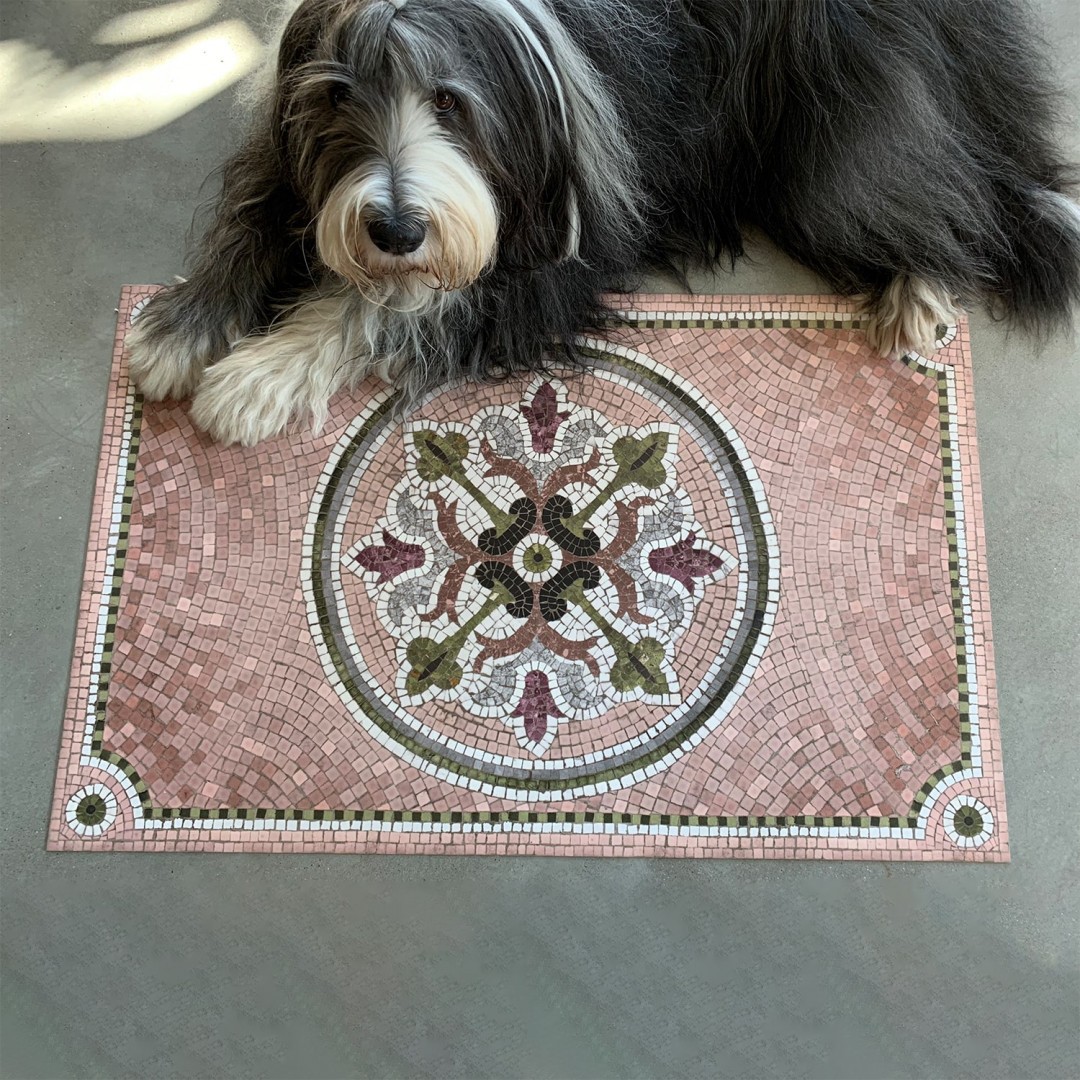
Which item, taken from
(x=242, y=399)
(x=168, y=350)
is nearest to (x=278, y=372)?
(x=242, y=399)

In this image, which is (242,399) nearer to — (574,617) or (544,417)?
(544,417)

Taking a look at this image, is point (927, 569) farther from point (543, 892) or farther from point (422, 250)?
point (422, 250)

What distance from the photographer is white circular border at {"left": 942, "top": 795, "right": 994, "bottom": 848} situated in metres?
1.69

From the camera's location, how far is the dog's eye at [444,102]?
1.35m

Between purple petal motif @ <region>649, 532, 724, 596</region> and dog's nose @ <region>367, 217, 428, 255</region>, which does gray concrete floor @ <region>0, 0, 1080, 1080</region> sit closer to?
purple petal motif @ <region>649, 532, 724, 596</region>

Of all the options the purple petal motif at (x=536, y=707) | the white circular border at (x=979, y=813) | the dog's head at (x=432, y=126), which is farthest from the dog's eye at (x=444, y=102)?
the white circular border at (x=979, y=813)

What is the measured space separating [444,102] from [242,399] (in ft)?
2.28

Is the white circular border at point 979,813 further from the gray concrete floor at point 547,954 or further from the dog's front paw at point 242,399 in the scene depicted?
the dog's front paw at point 242,399

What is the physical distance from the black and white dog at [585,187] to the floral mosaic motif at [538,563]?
0.52 ft

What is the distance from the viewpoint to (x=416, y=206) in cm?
137

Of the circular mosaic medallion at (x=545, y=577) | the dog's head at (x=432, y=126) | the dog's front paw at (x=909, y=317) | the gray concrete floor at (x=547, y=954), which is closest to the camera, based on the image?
the dog's head at (x=432, y=126)

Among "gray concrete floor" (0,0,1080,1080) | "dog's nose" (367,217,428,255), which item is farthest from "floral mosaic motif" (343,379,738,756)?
"dog's nose" (367,217,428,255)

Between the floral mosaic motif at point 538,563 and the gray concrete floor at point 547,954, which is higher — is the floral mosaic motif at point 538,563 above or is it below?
above

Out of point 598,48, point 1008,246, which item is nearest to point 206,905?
point 598,48
